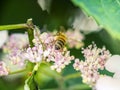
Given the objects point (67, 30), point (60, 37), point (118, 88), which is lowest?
point (118, 88)

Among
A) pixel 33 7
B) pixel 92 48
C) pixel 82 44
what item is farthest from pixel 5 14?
pixel 92 48

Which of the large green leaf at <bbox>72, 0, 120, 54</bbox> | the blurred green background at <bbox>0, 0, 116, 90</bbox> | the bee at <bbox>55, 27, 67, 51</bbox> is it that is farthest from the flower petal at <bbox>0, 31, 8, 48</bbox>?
the large green leaf at <bbox>72, 0, 120, 54</bbox>

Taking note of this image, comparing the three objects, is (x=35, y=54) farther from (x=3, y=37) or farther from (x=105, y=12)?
(x=3, y=37)

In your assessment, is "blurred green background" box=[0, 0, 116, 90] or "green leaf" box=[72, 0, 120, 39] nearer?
"green leaf" box=[72, 0, 120, 39]

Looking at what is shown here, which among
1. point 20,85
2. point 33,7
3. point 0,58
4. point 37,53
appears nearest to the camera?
point 37,53

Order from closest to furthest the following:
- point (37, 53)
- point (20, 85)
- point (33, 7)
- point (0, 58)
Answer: point (37, 53) < point (33, 7) < point (0, 58) < point (20, 85)

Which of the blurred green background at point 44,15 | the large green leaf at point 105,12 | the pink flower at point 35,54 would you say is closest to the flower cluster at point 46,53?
the pink flower at point 35,54

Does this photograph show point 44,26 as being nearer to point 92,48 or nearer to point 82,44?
point 82,44

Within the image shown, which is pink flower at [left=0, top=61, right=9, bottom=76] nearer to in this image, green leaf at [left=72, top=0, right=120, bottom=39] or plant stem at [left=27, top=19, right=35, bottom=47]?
plant stem at [left=27, top=19, right=35, bottom=47]
